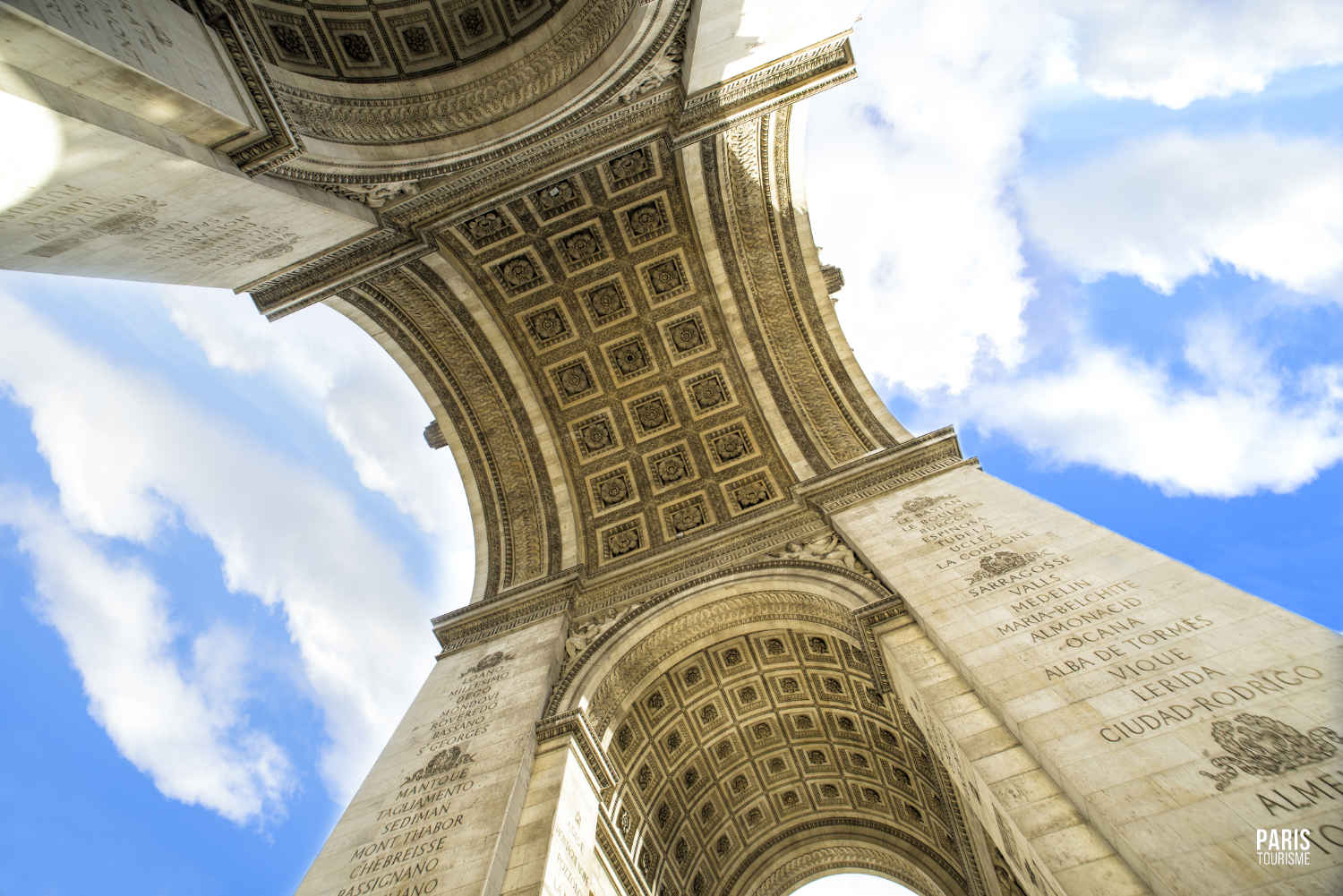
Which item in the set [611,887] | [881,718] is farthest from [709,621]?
[611,887]

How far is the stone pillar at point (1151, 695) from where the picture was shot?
4926 millimetres

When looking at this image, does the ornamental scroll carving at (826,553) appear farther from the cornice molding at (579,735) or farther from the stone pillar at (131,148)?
the stone pillar at (131,148)

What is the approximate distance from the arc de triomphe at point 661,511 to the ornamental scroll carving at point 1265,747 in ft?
0.08

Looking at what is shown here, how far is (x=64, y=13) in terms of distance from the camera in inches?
218

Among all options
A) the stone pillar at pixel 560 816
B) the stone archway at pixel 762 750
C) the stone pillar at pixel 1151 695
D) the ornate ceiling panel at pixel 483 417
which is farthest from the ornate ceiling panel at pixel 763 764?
the stone pillar at pixel 1151 695

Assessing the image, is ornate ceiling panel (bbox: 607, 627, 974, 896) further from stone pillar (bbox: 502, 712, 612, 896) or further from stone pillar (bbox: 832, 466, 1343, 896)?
stone pillar (bbox: 832, 466, 1343, 896)

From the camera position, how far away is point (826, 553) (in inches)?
454

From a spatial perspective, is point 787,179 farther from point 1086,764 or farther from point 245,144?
point 1086,764

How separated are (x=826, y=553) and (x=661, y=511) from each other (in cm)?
453

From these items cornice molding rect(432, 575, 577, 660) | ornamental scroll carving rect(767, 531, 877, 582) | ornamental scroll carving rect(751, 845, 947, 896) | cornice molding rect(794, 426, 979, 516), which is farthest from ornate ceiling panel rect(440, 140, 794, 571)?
ornamental scroll carving rect(751, 845, 947, 896)

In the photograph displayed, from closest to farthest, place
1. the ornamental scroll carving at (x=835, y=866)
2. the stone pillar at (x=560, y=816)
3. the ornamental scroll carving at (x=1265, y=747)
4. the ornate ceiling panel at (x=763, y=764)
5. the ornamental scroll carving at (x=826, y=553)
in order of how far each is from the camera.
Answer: the ornamental scroll carving at (x=1265, y=747) < the stone pillar at (x=560, y=816) < the ornamental scroll carving at (x=826, y=553) < the ornate ceiling panel at (x=763, y=764) < the ornamental scroll carving at (x=835, y=866)

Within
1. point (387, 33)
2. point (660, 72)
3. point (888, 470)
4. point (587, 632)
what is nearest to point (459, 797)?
point (587, 632)

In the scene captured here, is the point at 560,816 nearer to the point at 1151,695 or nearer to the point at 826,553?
the point at 826,553

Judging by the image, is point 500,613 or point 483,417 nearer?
point 500,613
